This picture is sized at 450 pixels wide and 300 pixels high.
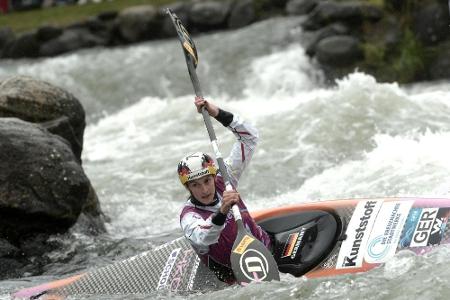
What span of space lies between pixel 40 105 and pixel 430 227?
5.11m

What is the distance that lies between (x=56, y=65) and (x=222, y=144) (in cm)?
741

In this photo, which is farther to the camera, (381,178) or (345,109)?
(345,109)

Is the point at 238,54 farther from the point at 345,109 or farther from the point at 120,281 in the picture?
the point at 120,281

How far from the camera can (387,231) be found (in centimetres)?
597

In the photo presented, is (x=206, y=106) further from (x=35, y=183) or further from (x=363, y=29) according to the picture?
(x=363, y=29)

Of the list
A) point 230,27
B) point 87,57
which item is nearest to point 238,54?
point 230,27

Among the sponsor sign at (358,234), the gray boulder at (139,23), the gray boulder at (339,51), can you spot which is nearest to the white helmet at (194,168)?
the sponsor sign at (358,234)

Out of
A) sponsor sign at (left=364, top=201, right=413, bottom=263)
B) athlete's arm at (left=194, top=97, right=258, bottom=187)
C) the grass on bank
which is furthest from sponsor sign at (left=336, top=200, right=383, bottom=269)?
the grass on bank

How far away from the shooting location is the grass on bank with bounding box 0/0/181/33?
2062 cm

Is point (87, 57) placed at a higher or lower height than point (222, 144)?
higher

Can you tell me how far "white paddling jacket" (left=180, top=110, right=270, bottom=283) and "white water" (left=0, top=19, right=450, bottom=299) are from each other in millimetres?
288

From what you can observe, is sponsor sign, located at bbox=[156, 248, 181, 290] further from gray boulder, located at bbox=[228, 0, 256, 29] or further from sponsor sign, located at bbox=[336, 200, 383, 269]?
gray boulder, located at bbox=[228, 0, 256, 29]

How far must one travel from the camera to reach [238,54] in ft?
56.1

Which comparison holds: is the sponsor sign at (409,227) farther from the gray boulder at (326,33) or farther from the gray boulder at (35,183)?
the gray boulder at (326,33)
